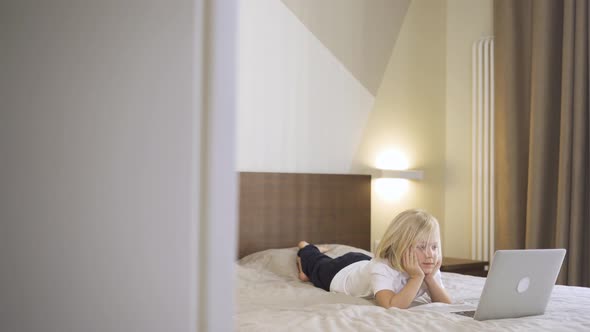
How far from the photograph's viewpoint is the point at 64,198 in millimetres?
771

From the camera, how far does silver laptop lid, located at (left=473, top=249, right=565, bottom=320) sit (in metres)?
2.07

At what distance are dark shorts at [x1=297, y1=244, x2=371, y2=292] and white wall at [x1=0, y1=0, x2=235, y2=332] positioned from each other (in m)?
2.18

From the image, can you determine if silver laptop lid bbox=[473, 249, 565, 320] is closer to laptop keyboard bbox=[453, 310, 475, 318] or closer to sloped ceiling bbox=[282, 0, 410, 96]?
laptop keyboard bbox=[453, 310, 475, 318]

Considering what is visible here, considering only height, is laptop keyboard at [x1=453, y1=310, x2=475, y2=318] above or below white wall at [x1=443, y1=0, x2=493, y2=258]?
below

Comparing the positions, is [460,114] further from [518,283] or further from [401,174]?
[518,283]

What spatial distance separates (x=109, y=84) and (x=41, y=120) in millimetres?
89

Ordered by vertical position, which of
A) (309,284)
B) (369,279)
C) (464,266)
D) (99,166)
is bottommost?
(464,266)

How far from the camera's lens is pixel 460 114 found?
493cm

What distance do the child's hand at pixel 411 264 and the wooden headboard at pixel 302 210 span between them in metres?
1.35

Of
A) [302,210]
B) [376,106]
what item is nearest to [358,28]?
[376,106]

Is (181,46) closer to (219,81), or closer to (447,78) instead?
(219,81)

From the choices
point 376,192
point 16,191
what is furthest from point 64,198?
point 376,192

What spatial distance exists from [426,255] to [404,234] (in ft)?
0.39

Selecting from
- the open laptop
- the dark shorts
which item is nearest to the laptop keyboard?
the open laptop
